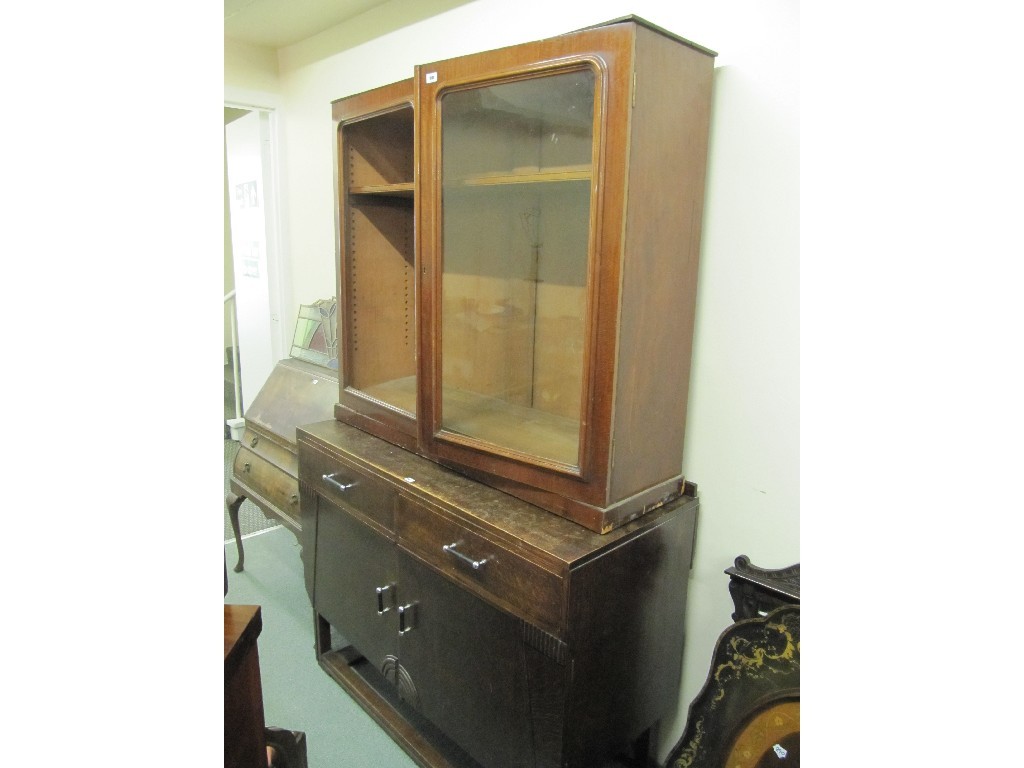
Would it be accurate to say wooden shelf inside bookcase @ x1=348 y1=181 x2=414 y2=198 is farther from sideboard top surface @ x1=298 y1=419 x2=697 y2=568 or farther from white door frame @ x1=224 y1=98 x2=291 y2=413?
white door frame @ x1=224 y1=98 x2=291 y2=413

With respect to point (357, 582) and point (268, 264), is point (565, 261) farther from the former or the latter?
point (268, 264)

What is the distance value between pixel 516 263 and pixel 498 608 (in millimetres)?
832

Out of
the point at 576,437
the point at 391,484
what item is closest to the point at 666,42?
the point at 576,437

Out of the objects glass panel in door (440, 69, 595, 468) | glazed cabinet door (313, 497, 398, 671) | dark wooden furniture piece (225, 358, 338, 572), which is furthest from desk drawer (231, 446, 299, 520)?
glass panel in door (440, 69, 595, 468)

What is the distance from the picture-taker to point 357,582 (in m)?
1.76

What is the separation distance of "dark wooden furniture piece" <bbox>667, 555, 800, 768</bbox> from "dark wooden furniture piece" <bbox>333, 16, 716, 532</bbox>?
0.27 meters

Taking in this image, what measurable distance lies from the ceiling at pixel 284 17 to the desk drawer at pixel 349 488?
1.48 metres

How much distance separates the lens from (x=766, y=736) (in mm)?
1192

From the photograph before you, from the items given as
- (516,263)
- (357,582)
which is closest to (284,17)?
(516,263)

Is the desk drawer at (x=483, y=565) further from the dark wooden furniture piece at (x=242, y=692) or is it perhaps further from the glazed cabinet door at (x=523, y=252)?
the dark wooden furniture piece at (x=242, y=692)

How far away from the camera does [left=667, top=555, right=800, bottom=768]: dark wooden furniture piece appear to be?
118 cm
